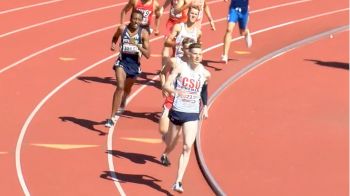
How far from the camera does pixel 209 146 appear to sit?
49.0 feet

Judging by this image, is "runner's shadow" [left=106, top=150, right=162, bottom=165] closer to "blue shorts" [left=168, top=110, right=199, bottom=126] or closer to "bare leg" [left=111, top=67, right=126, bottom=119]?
"bare leg" [left=111, top=67, right=126, bottom=119]

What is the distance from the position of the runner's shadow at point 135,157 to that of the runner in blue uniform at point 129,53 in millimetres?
952

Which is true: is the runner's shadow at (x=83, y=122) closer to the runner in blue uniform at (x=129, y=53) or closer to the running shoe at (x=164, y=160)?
the runner in blue uniform at (x=129, y=53)

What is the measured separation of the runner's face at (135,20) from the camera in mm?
15062

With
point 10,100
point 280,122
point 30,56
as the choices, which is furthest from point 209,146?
point 30,56

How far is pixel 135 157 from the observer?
1452 cm

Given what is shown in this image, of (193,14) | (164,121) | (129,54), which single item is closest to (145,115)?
(129,54)

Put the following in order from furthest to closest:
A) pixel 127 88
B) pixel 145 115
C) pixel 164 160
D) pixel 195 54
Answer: pixel 145 115 → pixel 127 88 → pixel 164 160 → pixel 195 54

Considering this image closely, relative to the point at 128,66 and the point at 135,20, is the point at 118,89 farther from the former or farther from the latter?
the point at 135,20

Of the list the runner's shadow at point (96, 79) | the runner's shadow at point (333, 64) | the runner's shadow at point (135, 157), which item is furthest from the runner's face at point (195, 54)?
the runner's shadow at point (333, 64)

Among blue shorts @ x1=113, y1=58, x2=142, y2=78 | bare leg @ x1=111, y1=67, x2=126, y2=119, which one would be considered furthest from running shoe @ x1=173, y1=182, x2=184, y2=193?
blue shorts @ x1=113, y1=58, x2=142, y2=78

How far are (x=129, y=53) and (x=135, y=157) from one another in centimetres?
183

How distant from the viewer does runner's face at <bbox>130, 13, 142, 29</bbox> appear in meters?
15.1

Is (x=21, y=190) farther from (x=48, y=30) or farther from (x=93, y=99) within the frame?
(x=48, y=30)
